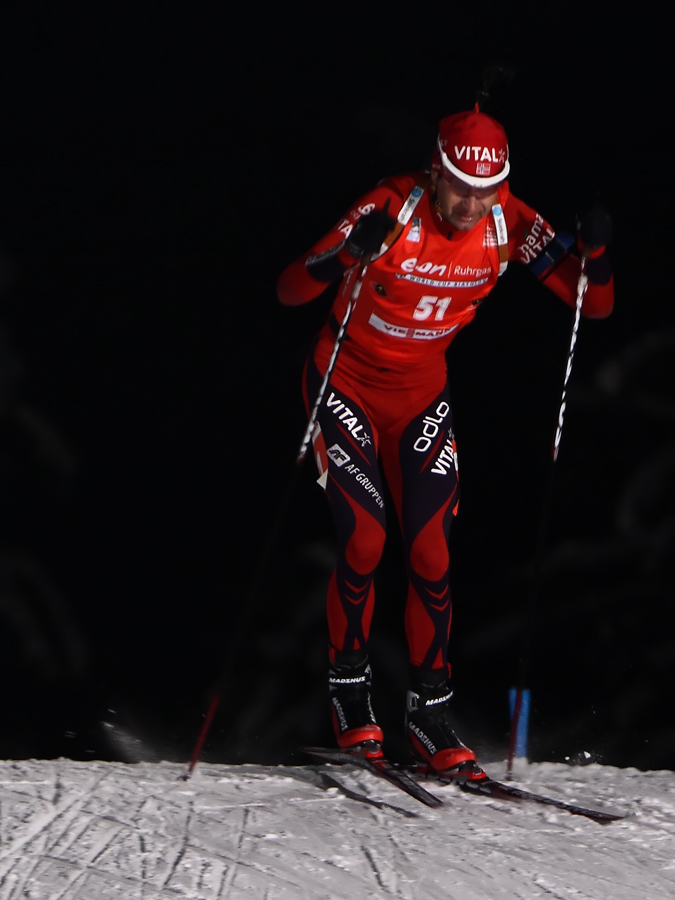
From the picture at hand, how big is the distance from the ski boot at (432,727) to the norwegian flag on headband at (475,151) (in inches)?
55.9

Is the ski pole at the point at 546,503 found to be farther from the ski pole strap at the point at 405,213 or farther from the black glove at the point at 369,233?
the black glove at the point at 369,233

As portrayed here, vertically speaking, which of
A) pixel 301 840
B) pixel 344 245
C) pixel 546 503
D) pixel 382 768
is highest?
pixel 344 245

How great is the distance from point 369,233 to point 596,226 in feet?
2.05

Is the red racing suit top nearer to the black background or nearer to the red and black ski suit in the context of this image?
the red and black ski suit

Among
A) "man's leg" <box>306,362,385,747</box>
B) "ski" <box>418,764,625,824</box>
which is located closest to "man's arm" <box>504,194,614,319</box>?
"man's leg" <box>306,362,385,747</box>

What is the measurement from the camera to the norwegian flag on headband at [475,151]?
2.50 metres

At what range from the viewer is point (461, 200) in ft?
8.38

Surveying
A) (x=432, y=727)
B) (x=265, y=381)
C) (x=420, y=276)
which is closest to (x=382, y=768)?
(x=432, y=727)

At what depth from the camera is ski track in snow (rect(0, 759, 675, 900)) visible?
207 cm

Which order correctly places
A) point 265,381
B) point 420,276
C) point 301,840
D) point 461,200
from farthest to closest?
point 265,381, point 420,276, point 461,200, point 301,840

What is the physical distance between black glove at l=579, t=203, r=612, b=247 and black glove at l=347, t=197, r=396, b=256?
531 millimetres

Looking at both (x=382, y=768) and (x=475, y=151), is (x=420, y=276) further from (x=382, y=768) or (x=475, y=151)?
(x=382, y=768)

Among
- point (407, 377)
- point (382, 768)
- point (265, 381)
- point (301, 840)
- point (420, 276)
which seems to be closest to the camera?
point (301, 840)

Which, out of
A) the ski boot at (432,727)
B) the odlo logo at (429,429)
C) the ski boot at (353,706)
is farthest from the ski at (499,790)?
the odlo logo at (429,429)
